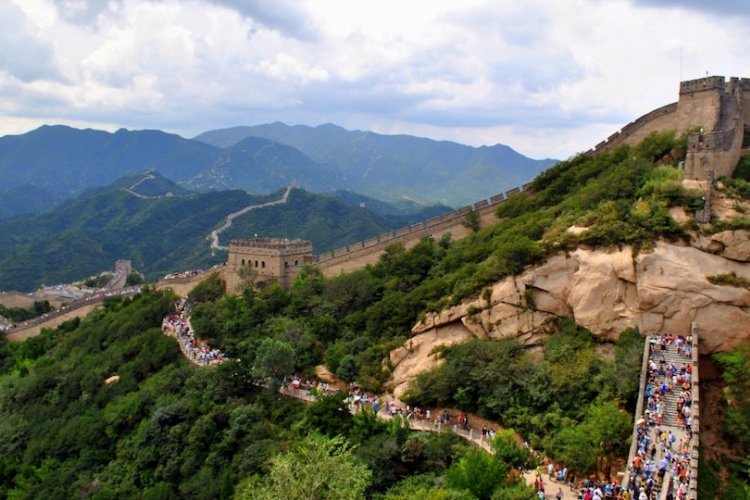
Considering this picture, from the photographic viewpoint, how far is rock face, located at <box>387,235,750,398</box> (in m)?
24.0

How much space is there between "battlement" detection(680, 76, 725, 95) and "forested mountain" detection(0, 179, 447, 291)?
276 feet

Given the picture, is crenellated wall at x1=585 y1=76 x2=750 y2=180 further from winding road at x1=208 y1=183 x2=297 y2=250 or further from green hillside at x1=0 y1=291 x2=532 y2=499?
winding road at x1=208 y1=183 x2=297 y2=250

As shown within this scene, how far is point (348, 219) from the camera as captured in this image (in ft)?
460

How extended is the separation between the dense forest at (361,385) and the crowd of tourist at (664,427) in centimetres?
86

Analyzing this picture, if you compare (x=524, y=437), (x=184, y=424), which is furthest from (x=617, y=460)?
(x=184, y=424)

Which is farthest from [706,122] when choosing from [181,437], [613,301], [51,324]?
[51,324]

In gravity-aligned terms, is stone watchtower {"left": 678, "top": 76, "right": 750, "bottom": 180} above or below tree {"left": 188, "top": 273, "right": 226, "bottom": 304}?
above

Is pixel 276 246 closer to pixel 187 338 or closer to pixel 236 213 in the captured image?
pixel 187 338

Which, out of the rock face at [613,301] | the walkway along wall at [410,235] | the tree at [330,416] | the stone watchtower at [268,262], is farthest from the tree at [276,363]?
the stone watchtower at [268,262]

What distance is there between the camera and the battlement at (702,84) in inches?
1272

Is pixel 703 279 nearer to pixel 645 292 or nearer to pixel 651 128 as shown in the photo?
pixel 645 292

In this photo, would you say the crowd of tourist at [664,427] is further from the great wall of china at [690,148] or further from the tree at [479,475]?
the tree at [479,475]

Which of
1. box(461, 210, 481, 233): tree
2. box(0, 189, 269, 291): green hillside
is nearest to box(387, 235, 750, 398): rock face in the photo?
box(461, 210, 481, 233): tree

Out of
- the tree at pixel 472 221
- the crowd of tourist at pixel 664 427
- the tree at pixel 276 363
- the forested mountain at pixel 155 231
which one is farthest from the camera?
the forested mountain at pixel 155 231
